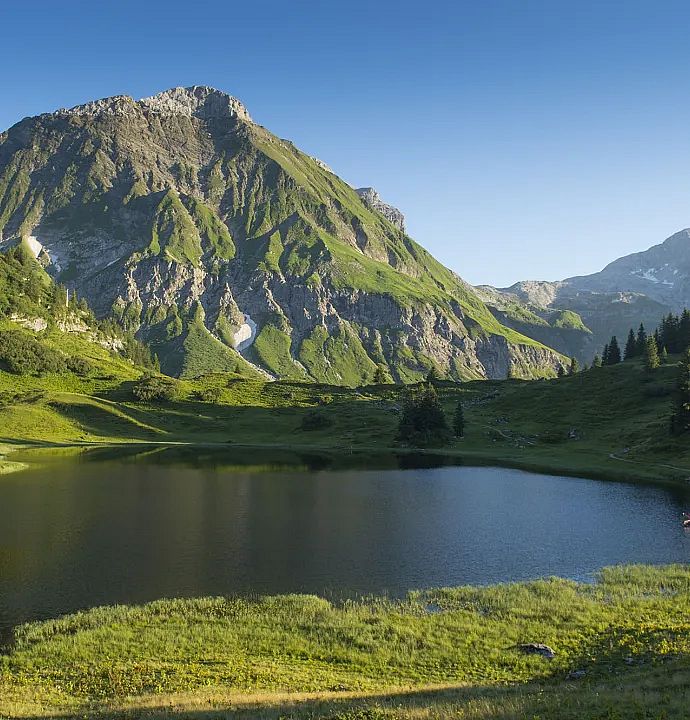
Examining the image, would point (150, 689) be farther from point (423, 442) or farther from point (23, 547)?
point (423, 442)

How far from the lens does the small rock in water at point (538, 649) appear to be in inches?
1359

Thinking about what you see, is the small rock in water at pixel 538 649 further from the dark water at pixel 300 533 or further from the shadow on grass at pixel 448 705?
the dark water at pixel 300 533

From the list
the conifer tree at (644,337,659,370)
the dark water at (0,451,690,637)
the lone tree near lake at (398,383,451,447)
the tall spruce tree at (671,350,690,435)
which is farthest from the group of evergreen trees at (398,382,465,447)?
the conifer tree at (644,337,659,370)

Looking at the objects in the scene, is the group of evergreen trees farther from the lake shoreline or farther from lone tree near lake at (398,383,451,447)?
the lake shoreline

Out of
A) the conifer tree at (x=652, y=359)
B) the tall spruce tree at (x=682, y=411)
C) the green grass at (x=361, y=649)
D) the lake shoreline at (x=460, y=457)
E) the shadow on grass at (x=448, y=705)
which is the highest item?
the conifer tree at (x=652, y=359)

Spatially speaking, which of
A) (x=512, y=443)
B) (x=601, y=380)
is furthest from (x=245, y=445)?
(x=601, y=380)

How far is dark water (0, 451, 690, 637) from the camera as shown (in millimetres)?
50500

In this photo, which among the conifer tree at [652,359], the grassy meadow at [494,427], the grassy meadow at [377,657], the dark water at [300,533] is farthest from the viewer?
the conifer tree at [652,359]

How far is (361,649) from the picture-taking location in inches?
1428

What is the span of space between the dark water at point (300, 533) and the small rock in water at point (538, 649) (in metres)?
14.3

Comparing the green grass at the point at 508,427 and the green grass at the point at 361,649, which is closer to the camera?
the green grass at the point at 361,649

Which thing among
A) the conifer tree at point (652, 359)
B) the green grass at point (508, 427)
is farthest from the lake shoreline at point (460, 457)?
the conifer tree at point (652, 359)

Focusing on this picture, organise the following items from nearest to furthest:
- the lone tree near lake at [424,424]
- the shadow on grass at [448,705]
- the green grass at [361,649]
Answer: the shadow on grass at [448,705] < the green grass at [361,649] < the lone tree near lake at [424,424]

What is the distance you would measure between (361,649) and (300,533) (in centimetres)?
3206
